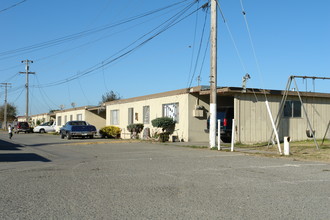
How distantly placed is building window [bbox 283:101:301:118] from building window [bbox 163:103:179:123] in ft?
21.5

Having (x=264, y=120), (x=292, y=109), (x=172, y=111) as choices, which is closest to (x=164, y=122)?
(x=172, y=111)

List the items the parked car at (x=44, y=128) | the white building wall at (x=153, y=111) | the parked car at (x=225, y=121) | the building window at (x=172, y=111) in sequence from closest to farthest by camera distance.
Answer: the parked car at (x=225, y=121), the white building wall at (x=153, y=111), the building window at (x=172, y=111), the parked car at (x=44, y=128)

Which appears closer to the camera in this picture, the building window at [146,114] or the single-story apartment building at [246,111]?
the single-story apartment building at [246,111]

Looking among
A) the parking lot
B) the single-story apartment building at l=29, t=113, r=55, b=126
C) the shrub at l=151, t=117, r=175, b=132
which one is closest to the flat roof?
the shrub at l=151, t=117, r=175, b=132

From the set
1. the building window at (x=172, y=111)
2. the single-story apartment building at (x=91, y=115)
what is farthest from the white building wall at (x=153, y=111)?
Result: the single-story apartment building at (x=91, y=115)

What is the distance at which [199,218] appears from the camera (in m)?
5.64

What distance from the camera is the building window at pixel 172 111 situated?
79.8 feet

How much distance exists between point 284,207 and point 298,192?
144 cm

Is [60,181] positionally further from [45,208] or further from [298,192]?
[298,192]

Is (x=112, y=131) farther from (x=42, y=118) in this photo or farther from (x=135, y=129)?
(x=42, y=118)

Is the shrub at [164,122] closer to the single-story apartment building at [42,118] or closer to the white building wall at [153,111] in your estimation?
the white building wall at [153,111]

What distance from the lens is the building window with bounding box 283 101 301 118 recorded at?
2253 centimetres

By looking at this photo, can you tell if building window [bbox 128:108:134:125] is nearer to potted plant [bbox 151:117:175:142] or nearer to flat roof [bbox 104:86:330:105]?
flat roof [bbox 104:86:330:105]

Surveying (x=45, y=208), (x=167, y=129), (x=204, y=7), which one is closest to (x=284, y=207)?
(x=45, y=208)
